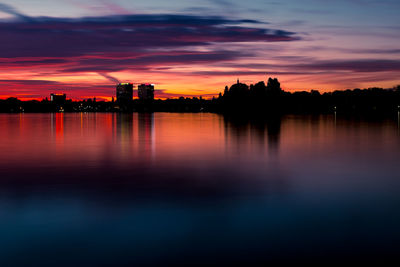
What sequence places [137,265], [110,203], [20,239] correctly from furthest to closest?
[110,203] → [20,239] → [137,265]

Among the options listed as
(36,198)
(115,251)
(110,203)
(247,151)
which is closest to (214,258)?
(115,251)

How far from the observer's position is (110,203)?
15.9 meters

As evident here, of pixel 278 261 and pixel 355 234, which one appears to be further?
pixel 355 234

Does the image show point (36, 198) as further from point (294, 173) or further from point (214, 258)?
point (294, 173)

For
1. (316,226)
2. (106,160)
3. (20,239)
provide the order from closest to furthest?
(20,239), (316,226), (106,160)

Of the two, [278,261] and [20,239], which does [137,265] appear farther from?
[20,239]

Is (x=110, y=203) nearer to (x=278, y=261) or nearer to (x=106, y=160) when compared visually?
(x=278, y=261)

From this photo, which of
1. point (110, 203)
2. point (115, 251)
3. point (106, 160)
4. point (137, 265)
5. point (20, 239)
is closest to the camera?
point (137, 265)

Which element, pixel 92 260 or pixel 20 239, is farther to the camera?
pixel 20 239

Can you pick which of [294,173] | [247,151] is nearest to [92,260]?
[294,173]

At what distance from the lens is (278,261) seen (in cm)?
978

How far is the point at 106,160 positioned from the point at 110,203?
577 inches

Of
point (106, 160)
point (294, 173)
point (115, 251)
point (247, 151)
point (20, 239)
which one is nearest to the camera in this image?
point (115, 251)

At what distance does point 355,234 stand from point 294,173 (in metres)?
11.8
